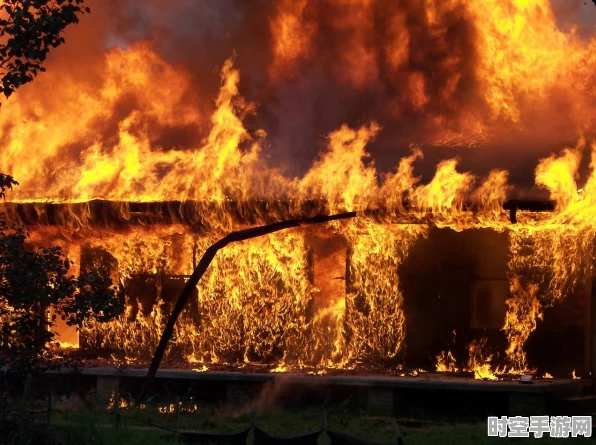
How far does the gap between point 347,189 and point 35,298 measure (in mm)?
7871

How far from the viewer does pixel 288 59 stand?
935 inches

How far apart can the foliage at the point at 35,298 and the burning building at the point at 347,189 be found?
687 cm

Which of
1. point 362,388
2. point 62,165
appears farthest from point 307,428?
point 62,165

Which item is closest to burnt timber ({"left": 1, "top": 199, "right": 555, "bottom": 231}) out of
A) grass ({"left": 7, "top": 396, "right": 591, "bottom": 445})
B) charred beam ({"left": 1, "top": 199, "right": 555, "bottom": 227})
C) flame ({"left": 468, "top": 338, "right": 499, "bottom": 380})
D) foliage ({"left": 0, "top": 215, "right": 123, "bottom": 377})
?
charred beam ({"left": 1, "top": 199, "right": 555, "bottom": 227})

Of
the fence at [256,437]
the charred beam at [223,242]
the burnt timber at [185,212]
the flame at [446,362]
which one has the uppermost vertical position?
the burnt timber at [185,212]

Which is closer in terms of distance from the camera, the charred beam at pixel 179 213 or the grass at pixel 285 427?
the grass at pixel 285 427

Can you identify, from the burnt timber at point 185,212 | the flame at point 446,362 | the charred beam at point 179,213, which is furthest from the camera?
the flame at point 446,362

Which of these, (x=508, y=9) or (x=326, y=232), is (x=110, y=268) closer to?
(x=326, y=232)

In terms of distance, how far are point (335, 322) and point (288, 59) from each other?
657 cm

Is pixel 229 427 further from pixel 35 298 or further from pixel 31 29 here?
pixel 31 29

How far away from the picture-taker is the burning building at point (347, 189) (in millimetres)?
19000

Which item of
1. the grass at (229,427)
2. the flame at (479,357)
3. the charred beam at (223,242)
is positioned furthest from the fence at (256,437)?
the flame at (479,357)

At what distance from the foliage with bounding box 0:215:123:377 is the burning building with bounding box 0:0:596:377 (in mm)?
6872

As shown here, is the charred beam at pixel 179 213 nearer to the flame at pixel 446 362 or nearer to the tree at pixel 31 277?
the flame at pixel 446 362
